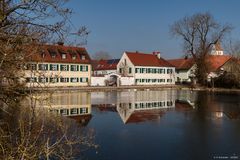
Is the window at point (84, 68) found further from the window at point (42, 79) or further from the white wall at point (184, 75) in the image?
the window at point (42, 79)

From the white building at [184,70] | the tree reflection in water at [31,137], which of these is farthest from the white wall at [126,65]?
the tree reflection in water at [31,137]

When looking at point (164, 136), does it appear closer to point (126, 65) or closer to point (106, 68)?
point (126, 65)

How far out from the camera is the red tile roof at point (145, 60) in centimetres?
5189

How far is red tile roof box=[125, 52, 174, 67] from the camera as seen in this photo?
51888 millimetres

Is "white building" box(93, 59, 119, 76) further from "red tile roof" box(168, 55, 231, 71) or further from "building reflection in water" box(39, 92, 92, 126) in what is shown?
"building reflection in water" box(39, 92, 92, 126)

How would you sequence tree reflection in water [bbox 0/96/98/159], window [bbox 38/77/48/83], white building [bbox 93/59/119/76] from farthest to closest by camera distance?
white building [bbox 93/59/119/76] < window [bbox 38/77/48/83] < tree reflection in water [bbox 0/96/98/159]

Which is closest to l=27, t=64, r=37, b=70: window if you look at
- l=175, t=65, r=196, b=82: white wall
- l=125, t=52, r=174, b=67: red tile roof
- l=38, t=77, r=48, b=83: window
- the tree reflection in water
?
l=38, t=77, r=48, b=83: window

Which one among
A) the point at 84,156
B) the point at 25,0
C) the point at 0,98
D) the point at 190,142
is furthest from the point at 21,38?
the point at 190,142

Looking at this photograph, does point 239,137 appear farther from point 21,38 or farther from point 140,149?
point 21,38

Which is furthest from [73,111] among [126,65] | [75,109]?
[126,65]

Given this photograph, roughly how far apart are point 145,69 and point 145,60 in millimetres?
2266

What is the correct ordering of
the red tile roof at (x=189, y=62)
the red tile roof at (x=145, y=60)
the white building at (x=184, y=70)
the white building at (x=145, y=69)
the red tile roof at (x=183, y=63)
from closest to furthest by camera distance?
the white building at (x=145, y=69) < the red tile roof at (x=145, y=60) < the white building at (x=184, y=70) < the red tile roof at (x=183, y=63) < the red tile roof at (x=189, y=62)

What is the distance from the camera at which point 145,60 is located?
5356 cm

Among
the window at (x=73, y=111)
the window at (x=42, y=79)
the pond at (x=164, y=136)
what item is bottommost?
the pond at (x=164, y=136)
